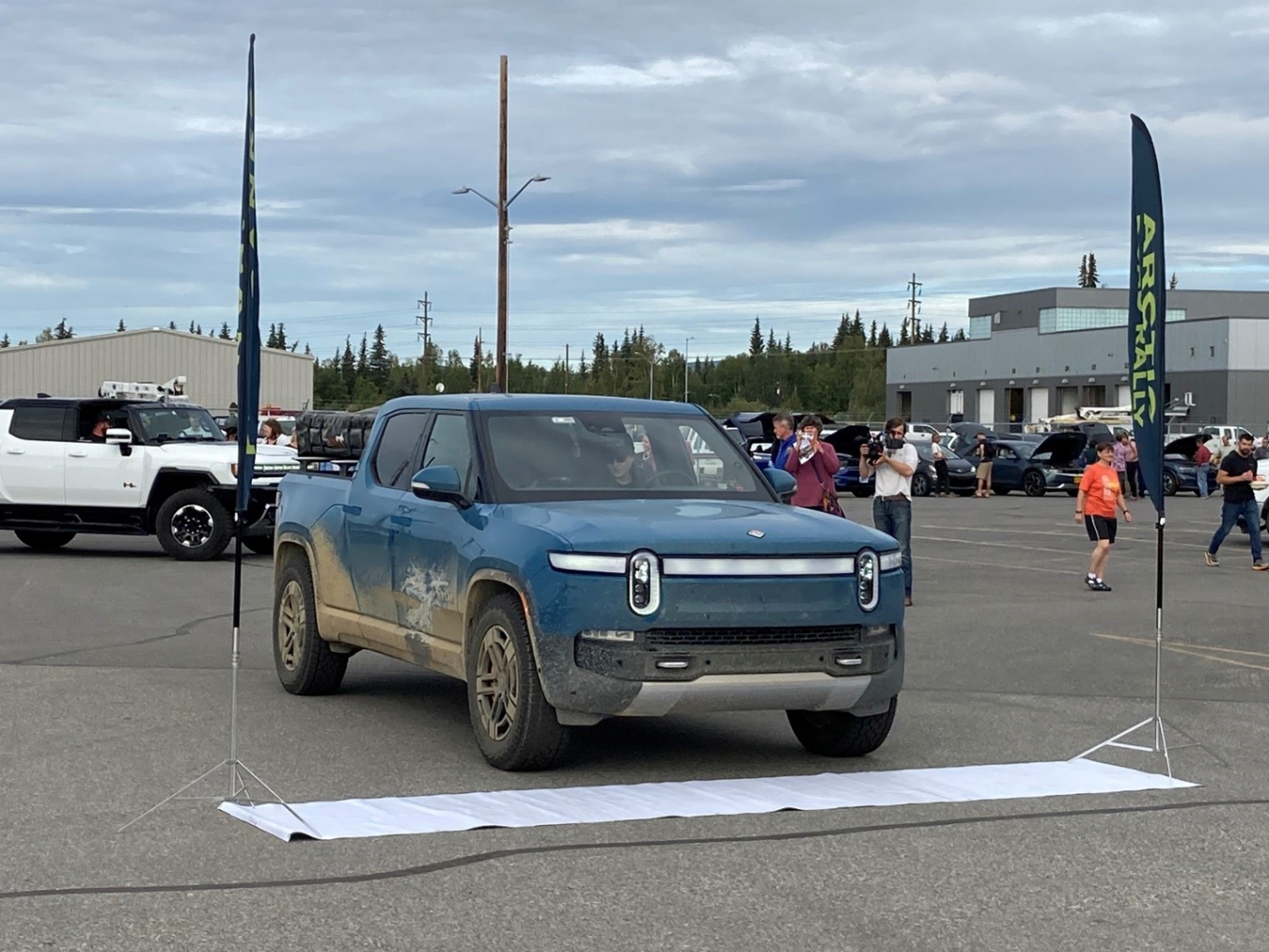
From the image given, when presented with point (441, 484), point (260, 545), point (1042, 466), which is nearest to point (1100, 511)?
point (260, 545)

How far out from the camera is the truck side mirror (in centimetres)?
877

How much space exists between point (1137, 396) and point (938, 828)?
119 inches

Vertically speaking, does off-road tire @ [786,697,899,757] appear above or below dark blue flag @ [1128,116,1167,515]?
below

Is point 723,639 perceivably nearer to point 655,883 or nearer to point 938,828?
point 938,828

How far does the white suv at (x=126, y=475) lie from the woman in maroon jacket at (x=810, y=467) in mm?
7469

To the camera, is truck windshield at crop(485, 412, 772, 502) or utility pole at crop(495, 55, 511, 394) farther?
utility pole at crop(495, 55, 511, 394)

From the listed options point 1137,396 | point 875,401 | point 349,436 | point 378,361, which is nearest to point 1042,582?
point 349,436

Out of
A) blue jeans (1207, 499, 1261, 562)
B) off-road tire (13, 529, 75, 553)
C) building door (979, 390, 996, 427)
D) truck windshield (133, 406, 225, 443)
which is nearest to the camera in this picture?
truck windshield (133, 406, 225, 443)

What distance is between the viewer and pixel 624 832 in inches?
279

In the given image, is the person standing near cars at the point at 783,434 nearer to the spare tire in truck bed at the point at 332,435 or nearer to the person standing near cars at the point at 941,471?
the spare tire in truck bed at the point at 332,435

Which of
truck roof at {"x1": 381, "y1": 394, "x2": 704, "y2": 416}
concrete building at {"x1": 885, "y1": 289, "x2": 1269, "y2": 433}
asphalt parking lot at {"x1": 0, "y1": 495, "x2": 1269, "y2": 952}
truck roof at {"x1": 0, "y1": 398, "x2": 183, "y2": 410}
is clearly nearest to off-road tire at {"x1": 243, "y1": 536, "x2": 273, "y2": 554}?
truck roof at {"x1": 0, "y1": 398, "x2": 183, "y2": 410}

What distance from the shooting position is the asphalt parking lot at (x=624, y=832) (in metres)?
5.72

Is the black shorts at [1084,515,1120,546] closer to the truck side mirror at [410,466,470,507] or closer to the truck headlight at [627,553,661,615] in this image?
the truck side mirror at [410,466,470,507]

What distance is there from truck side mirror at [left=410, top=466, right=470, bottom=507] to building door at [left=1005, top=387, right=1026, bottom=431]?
10255 cm
